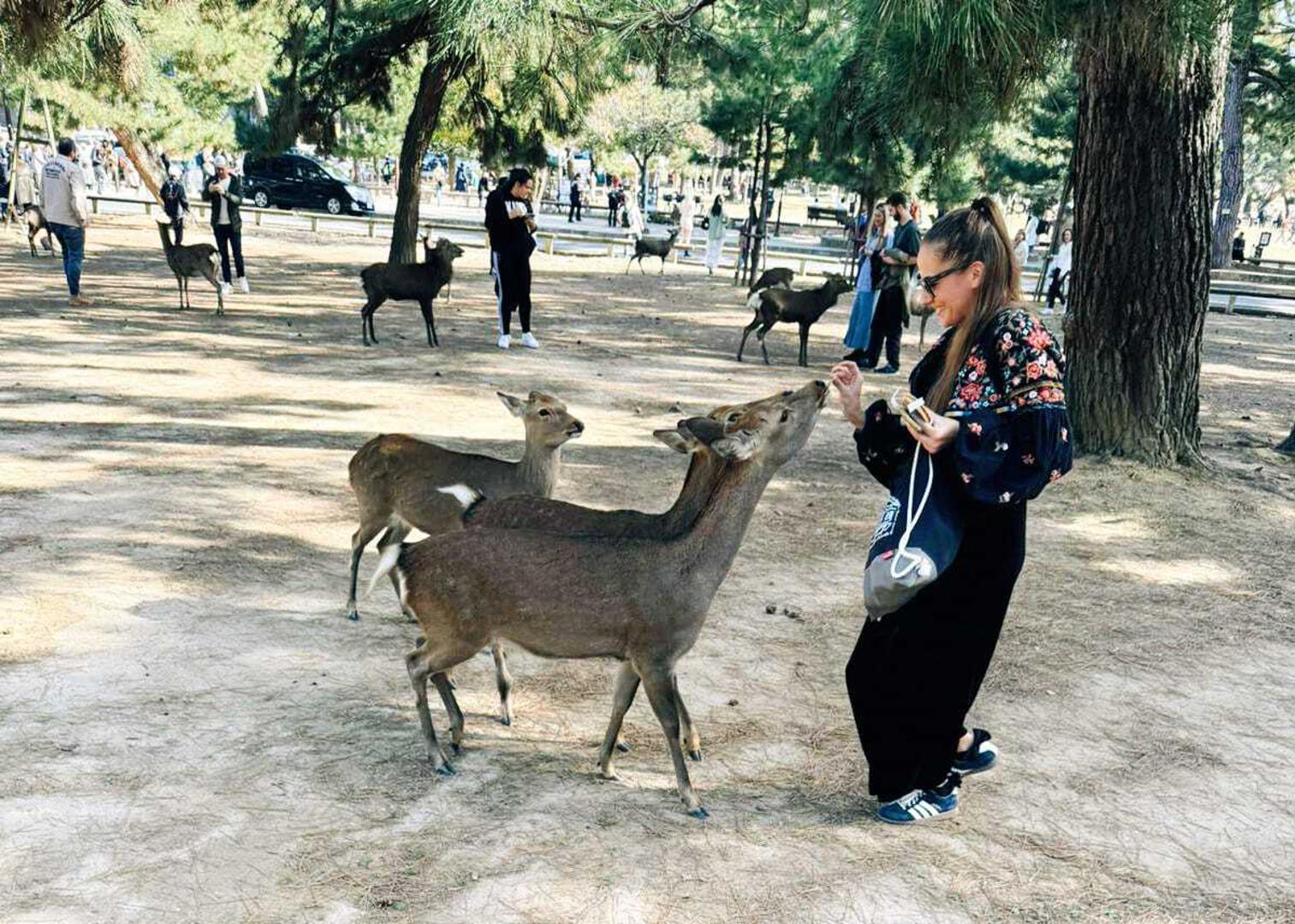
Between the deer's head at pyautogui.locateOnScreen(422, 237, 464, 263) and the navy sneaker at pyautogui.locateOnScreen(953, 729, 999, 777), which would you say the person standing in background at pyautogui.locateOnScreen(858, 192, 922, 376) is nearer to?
the deer's head at pyautogui.locateOnScreen(422, 237, 464, 263)

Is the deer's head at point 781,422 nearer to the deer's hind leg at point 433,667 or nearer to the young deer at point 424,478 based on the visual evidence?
the deer's hind leg at point 433,667

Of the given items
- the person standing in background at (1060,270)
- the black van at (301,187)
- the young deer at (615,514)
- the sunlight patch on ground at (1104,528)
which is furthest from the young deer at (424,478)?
the black van at (301,187)

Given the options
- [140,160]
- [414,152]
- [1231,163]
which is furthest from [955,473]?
[1231,163]

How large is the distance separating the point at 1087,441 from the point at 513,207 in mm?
6581

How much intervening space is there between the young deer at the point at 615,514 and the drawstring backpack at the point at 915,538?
0.79 metres

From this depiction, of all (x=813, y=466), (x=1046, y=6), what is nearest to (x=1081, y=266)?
(x=813, y=466)

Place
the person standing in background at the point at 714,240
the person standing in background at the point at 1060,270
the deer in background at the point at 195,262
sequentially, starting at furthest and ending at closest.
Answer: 1. the person standing in background at the point at 714,240
2. the person standing in background at the point at 1060,270
3. the deer in background at the point at 195,262

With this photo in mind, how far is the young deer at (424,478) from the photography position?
534cm

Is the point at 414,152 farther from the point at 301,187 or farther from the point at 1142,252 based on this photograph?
the point at 301,187

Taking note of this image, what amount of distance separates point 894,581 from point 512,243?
32.2ft

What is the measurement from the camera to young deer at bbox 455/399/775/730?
165 inches

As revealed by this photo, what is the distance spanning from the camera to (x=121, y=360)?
36.1 ft

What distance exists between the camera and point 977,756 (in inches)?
166

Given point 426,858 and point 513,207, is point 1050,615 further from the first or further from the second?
point 513,207
